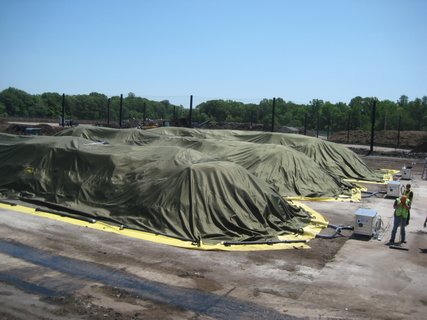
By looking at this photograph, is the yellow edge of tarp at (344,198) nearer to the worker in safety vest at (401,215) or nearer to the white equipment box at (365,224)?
the white equipment box at (365,224)

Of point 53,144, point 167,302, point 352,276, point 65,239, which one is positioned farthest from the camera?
point 53,144

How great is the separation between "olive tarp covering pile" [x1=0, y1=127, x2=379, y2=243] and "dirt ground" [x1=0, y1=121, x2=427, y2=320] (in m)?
1.31

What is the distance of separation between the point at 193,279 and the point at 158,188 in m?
4.91

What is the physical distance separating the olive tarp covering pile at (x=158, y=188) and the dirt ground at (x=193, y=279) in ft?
4.29

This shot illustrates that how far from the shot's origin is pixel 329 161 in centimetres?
2608

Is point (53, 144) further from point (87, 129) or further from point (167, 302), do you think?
point (167, 302)

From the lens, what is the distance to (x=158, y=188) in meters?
13.5

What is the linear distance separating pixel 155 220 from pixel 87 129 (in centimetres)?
1465

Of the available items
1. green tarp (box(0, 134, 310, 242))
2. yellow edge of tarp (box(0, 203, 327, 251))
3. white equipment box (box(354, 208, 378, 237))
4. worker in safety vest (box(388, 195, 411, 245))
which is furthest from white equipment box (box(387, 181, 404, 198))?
worker in safety vest (box(388, 195, 411, 245))

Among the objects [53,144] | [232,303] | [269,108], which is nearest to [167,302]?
[232,303]

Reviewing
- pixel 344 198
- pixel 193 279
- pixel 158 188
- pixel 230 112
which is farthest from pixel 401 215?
pixel 230 112

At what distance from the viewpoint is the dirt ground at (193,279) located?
7551mm

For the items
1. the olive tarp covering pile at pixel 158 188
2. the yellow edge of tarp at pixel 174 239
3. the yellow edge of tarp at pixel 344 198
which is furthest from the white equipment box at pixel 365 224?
the yellow edge of tarp at pixel 344 198

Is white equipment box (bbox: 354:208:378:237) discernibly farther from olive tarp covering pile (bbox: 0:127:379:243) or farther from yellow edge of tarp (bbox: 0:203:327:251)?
olive tarp covering pile (bbox: 0:127:379:243)
